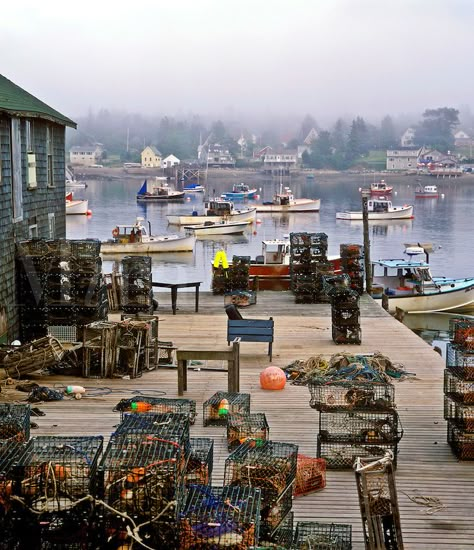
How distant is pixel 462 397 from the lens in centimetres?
1085

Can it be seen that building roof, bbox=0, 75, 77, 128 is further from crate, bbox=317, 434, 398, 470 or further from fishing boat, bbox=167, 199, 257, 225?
fishing boat, bbox=167, 199, 257, 225

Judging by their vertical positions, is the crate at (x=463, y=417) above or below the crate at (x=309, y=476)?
above

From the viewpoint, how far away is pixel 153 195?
11600 cm

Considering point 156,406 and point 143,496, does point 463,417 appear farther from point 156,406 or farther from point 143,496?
point 143,496

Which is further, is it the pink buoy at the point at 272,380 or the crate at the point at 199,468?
the pink buoy at the point at 272,380

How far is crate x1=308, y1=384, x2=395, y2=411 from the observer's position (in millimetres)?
10680

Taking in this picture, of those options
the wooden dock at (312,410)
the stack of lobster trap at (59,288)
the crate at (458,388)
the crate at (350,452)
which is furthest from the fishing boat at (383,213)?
the crate at (350,452)

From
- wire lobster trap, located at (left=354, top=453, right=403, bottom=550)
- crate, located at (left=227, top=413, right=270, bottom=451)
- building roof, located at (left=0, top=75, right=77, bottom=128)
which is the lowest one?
crate, located at (left=227, top=413, right=270, bottom=451)

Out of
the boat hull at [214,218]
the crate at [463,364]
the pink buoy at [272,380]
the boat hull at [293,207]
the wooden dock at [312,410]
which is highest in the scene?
the crate at [463,364]

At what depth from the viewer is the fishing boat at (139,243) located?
172ft

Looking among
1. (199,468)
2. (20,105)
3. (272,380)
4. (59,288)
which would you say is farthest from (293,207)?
(199,468)

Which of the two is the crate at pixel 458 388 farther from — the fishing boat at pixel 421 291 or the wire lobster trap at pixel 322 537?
the fishing boat at pixel 421 291

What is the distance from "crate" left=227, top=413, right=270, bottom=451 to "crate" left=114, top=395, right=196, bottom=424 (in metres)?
0.50

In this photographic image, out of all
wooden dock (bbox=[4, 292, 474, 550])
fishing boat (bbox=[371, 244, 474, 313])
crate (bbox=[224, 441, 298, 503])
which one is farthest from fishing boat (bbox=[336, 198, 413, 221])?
crate (bbox=[224, 441, 298, 503])
